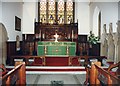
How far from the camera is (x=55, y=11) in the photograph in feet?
61.3

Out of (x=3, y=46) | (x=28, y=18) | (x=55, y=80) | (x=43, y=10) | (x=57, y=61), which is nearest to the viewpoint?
(x=55, y=80)

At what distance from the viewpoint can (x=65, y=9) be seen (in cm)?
1869

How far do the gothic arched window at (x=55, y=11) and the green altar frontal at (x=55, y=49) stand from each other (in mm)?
3975

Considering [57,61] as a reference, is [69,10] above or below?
above

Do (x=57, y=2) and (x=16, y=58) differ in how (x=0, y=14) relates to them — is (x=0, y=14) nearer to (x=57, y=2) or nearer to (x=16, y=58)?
(x=16, y=58)

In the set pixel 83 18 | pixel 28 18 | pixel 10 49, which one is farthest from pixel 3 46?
pixel 83 18

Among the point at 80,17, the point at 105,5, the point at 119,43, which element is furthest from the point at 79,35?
the point at 119,43

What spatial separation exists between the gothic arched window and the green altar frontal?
3.97 metres

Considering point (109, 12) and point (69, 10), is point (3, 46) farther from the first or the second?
point (69, 10)

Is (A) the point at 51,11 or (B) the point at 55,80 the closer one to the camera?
(B) the point at 55,80

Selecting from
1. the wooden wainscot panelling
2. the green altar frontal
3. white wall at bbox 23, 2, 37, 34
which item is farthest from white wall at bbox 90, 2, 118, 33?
white wall at bbox 23, 2, 37, 34

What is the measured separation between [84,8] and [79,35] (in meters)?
2.15

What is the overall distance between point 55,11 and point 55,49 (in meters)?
5.09

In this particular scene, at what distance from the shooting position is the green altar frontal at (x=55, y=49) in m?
14.5
